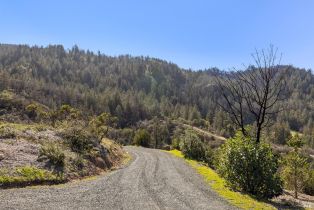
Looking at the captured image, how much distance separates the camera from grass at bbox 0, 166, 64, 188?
22.1 meters

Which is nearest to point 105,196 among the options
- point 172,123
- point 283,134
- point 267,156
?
point 267,156

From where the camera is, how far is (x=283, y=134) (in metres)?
194

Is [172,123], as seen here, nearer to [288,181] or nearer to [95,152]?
[288,181]

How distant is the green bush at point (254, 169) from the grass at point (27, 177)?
13137 millimetres

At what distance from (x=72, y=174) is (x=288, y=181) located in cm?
3290

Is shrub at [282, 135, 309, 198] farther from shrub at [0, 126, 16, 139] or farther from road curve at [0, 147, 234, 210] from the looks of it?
shrub at [0, 126, 16, 139]

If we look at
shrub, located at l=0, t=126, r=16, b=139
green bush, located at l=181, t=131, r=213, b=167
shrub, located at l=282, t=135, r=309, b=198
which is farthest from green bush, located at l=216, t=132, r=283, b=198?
green bush, located at l=181, t=131, r=213, b=167

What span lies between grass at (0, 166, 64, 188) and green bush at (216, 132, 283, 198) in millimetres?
13137

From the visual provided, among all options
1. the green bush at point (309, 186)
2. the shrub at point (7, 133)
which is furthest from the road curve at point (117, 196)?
the green bush at point (309, 186)

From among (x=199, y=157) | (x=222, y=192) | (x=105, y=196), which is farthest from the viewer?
(x=199, y=157)

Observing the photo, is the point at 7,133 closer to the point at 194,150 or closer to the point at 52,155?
the point at 52,155

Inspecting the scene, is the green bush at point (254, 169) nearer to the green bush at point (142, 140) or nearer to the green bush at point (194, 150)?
the green bush at point (194, 150)

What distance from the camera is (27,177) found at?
23531 mm

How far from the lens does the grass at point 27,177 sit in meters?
22.1
